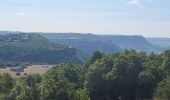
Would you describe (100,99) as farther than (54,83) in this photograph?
Yes

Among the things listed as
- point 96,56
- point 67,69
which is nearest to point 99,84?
point 67,69

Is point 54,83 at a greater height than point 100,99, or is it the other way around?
point 54,83

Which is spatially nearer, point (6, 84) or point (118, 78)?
point (6, 84)

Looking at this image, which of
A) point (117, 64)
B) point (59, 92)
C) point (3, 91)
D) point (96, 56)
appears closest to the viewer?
point (59, 92)

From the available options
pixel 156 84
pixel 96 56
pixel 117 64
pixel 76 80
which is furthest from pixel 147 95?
pixel 96 56

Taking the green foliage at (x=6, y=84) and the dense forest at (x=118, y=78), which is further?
the dense forest at (x=118, y=78)

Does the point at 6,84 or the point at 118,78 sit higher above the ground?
the point at 118,78

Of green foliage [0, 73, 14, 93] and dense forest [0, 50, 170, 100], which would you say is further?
dense forest [0, 50, 170, 100]

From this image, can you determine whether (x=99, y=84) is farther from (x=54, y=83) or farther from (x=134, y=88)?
(x=54, y=83)

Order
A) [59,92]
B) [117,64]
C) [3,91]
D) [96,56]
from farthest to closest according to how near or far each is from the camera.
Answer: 1. [96,56]
2. [117,64]
3. [3,91]
4. [59,92]

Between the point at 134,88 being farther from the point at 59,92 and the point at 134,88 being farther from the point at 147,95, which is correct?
the point at 59,92
